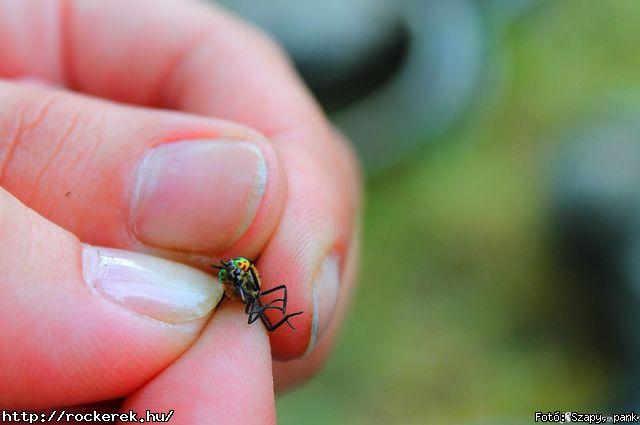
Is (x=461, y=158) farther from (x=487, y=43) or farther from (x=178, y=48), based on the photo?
(x=178, y=48)

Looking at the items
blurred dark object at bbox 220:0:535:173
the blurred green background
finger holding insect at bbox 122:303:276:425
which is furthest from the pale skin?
blurred dark object at bbox 220:0:535:173

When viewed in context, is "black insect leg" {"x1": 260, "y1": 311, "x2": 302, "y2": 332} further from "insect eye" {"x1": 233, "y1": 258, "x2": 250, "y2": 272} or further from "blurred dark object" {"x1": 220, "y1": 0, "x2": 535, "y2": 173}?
"blurred dark object" {"x1": 220, "y1": 0, "x2": 535, "y2": 173}

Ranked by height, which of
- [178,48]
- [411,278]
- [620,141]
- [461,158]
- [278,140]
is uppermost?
[461,158]

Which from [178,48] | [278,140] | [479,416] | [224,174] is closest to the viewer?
[224,174]

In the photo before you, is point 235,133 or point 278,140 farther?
point 278,140

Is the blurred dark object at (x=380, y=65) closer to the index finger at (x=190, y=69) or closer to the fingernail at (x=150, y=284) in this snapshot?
the index finger at (x=190, y=69)

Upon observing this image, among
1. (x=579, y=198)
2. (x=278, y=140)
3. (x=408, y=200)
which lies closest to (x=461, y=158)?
(x=408, y=200)
